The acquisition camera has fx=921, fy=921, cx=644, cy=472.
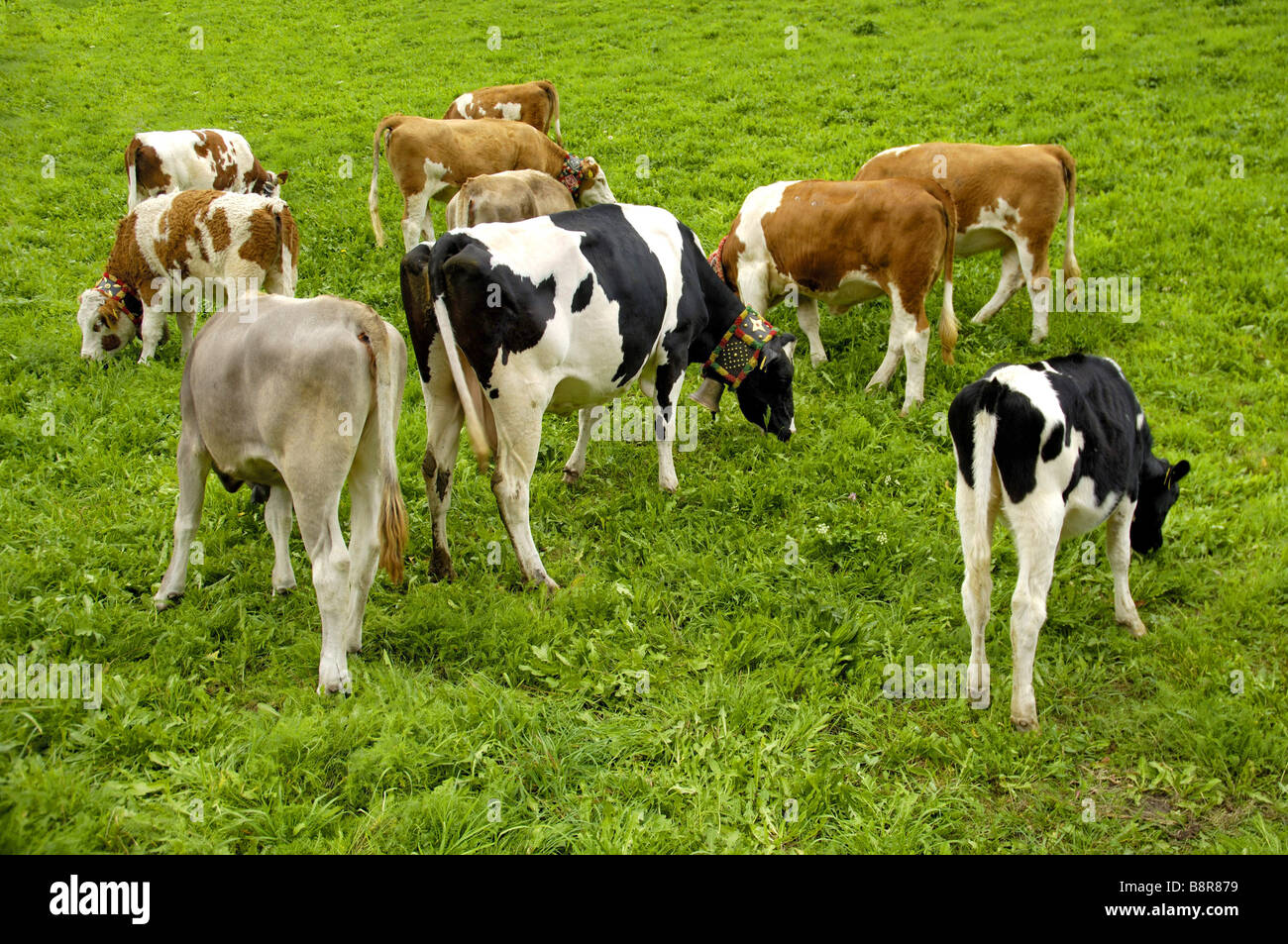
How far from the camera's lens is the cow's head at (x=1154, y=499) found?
222 inches

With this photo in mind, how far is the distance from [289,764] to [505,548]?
2.36 metres

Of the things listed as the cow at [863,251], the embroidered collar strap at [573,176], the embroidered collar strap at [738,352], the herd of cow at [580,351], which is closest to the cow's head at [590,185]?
the embroidered collar strap at [573,176]

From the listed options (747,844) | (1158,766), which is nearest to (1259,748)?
(1158,766)

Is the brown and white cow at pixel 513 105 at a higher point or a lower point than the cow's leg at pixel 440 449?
higher

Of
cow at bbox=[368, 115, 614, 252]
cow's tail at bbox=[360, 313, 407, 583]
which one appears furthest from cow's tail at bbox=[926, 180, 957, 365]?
cow's tail at bbox=[360, 313, 407, 583]

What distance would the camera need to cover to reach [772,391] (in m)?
7.60

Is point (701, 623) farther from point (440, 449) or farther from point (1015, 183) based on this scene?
point (1015, 183)

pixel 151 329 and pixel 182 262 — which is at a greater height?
pixel 182 262

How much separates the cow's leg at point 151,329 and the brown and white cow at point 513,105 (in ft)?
21.0

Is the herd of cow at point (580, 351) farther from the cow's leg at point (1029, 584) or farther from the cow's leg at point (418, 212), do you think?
the cow's leg at point (418, 212)

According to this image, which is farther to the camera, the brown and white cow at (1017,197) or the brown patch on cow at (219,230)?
the brown and white cow at (1017,197)

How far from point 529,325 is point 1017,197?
5679mm

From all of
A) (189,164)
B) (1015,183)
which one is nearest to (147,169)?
(189,164)

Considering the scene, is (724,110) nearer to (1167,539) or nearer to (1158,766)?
(1167,539)
